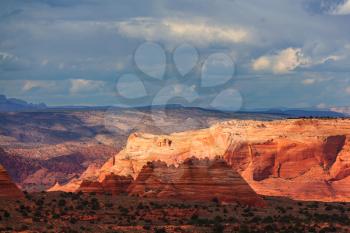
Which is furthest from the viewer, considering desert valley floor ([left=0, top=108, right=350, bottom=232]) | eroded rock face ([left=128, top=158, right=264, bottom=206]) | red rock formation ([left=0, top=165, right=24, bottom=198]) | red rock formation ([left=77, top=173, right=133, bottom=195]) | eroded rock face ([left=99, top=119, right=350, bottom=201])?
eroded rock face ([left=99, top=119, right=350, bottom=201])

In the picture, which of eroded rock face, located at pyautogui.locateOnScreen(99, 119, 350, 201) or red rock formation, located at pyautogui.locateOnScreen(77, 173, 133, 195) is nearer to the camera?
red rock formation, located at pyautogui.locateOnScreen(77, 173, 133, 195)

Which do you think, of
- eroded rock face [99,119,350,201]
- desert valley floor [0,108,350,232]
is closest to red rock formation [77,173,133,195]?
desert valley floor [0,108,350,232]

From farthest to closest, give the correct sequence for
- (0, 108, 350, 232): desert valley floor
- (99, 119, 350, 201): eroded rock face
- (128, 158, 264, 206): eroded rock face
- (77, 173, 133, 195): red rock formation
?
(99, 119, 350, 201): eroded rock face < (77, 173, 133, 195): red rock formation < (128, 158, 264, 206): eroded rock face < (0, 108, 350, 232): desert valley floor

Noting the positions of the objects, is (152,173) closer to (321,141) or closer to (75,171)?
(321,141)

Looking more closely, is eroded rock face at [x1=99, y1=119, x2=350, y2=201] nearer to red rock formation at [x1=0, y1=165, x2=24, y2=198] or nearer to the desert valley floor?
the desert valley floor

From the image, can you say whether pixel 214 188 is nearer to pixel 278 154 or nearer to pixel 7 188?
pixel 7 188
